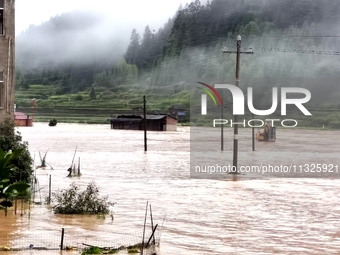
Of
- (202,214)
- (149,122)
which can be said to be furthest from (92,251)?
(149,122)

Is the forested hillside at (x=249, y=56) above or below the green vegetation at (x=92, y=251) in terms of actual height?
above

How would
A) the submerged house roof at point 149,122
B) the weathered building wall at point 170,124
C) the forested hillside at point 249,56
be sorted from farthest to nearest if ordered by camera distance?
1. the forested hillside at point 249,56
2. the weathered building wall at point 170,124
3. the submerged house roof at point 149,122

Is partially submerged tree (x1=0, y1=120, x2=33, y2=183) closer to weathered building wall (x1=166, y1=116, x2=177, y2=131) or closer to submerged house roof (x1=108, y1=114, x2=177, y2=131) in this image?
submerged house roof (x1=108, y1=114, x2=177, y2=131)

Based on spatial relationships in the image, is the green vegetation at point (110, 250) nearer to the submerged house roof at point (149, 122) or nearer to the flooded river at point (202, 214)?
the flooded river at point (202, 214)

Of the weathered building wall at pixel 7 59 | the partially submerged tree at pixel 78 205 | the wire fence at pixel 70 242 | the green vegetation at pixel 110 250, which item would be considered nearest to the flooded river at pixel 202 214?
the wire fence at pixel 70 242

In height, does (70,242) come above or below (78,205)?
below

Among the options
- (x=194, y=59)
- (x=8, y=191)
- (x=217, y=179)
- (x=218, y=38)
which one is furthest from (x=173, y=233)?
(x=218, y=38)

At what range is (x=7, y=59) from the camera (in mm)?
23297

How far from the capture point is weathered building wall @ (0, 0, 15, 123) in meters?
23.3

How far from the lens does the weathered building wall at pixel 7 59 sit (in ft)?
76.3

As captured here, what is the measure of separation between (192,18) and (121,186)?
166 metres

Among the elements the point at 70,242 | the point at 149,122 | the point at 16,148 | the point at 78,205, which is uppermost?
the point at 149,122

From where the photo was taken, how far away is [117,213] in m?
22.2

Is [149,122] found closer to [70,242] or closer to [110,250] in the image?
[70,242]
